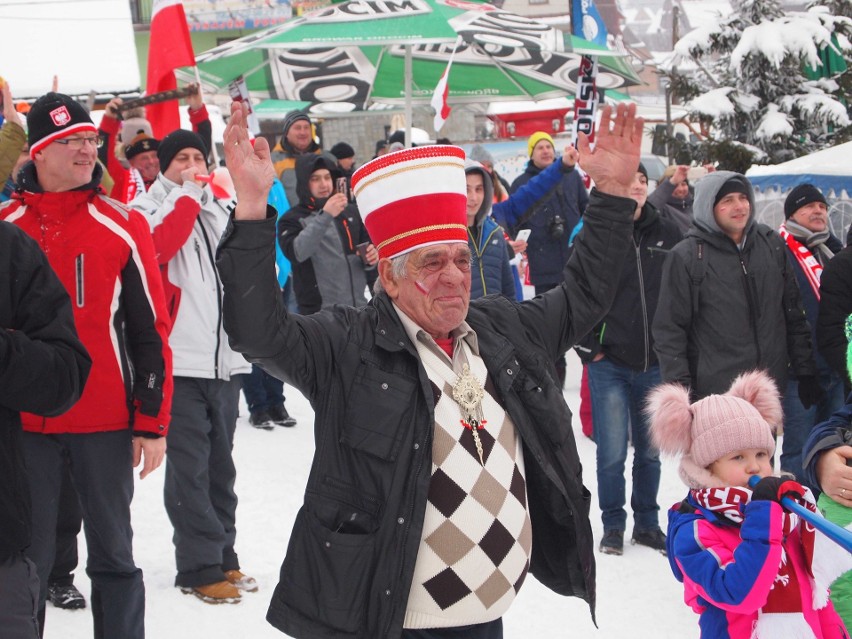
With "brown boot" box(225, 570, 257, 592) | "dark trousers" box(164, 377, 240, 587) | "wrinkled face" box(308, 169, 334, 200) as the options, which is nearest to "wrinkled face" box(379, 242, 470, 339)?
"dark trousers" box(164, 377, 240, 587)

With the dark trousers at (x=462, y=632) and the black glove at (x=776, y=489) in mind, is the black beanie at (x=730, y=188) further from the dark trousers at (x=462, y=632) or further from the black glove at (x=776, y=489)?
the dark trousers at (x=462, y=632)

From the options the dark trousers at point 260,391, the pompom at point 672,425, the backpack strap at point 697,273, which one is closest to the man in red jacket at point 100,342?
the pompom at point 672,425

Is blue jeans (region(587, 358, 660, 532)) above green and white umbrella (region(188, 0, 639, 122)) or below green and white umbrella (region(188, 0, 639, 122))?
below

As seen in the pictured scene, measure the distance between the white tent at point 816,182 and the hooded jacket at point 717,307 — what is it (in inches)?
125

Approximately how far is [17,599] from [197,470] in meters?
2.31

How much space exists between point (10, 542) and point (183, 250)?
2583mm

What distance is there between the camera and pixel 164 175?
5.46 metres

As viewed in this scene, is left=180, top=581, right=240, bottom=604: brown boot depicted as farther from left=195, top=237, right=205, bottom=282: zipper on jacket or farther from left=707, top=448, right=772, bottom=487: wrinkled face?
left=707, top=448, right=772, bottom=487: wrinkled face

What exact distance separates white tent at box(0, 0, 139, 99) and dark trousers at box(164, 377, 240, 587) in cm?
1568

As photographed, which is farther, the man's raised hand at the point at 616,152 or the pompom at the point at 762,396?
the pompom at the point at 762,396

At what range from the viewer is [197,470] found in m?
5.22

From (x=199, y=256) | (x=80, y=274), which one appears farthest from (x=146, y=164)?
(x=80, y=274)

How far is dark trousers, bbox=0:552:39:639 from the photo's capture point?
113 inches

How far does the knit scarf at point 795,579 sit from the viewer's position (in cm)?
314
